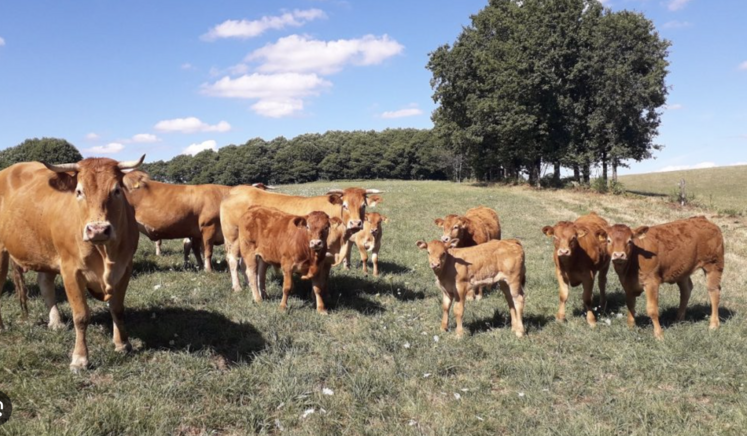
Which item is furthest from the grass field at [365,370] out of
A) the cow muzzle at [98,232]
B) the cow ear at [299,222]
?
the cow muzzle at [98,232]

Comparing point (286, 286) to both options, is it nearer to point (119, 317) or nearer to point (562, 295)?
point (119, 317)

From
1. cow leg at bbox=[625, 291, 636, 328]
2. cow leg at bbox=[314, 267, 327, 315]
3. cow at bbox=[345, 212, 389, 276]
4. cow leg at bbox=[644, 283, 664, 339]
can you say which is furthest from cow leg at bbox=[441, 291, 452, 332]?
cow at bbox=[345, 212, 389, 276]

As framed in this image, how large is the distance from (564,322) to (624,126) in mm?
40732

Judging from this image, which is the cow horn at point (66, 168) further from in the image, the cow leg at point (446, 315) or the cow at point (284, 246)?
the cow leg at point (446, 315)

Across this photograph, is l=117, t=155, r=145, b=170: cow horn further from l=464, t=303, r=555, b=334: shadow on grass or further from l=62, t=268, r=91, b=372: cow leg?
l=464, t=303, r=555, b=334: shadow on grass

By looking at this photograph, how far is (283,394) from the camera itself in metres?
5.43

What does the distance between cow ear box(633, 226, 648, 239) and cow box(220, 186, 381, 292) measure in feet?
16.3

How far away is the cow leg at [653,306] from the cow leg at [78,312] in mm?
8276

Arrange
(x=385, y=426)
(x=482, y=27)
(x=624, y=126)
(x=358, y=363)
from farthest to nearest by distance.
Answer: (x=482, y=27)
(x=624, y=126)
(x=358, y=363)
(x=385, y=426)

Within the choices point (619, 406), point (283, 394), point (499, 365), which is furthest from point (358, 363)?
point (619, 406)

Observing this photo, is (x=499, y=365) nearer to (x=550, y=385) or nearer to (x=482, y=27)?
(x=550, y=385)

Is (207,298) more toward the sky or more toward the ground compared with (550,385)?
more toward the sky

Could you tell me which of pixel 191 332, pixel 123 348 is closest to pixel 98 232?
pixel 123 348

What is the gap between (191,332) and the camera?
7.14 metres
